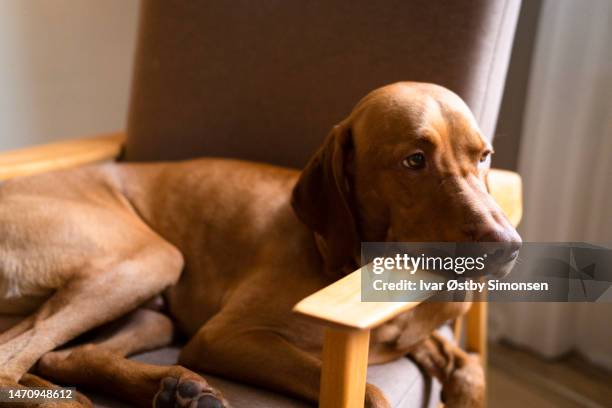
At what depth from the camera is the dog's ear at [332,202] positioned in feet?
4.88

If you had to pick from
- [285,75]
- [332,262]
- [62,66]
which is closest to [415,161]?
[332,262]

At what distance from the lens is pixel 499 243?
48.2 inches

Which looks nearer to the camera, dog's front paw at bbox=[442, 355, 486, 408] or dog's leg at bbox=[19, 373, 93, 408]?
dog's leg at bbox=[19, 373, 93, 408]

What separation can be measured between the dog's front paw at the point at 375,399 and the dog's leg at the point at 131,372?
0.29 m

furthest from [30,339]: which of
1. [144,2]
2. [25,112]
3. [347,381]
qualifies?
[25,112]

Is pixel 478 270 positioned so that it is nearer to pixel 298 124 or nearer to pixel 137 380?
pixel 137 380

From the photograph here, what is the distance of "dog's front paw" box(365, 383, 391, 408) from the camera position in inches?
52.9

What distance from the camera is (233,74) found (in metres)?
2.09

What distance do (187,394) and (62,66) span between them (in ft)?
6.96

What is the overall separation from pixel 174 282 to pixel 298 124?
1.90 feet

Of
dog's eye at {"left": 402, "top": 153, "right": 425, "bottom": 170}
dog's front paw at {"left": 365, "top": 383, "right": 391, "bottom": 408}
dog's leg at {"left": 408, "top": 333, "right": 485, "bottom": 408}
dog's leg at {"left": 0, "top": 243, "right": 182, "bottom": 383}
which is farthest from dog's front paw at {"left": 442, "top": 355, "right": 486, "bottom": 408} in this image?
dog's leg at {"left": 0, "top": 243, "right": 182, "bottom": 383}

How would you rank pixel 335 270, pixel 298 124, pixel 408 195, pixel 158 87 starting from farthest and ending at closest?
1. pixel 158 87
2. pixel 298 124
3. pixel 335 270
4. pixel 408 195

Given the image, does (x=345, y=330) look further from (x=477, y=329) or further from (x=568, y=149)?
(x=568, y=149)

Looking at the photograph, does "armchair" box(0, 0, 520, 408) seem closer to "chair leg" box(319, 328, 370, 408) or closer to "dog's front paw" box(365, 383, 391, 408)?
"dog's front paw" box(365, 383, 391, 408)
